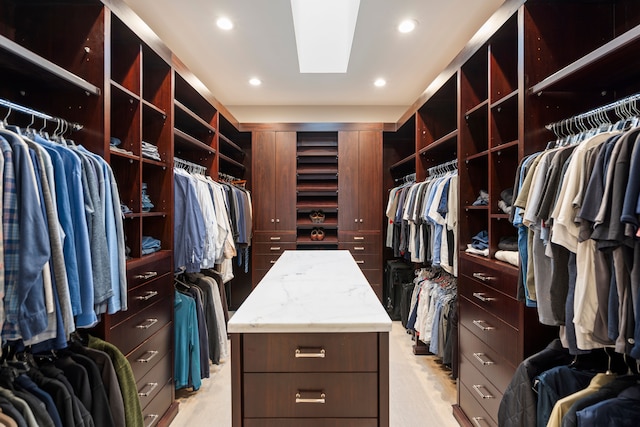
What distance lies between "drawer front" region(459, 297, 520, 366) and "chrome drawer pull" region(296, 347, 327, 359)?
1.05m

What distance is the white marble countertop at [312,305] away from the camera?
103 centimetres

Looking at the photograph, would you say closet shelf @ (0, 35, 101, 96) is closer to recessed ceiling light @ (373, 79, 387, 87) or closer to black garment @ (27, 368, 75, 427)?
black garment @ (27, 368, 75, 427)

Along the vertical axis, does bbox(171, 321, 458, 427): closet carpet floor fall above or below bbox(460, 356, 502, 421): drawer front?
below

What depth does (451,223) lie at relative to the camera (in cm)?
241

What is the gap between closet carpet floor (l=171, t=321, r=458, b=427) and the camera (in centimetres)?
212

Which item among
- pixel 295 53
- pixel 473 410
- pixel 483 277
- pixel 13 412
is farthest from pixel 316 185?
pixel 13 412

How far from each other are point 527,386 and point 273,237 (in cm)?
315

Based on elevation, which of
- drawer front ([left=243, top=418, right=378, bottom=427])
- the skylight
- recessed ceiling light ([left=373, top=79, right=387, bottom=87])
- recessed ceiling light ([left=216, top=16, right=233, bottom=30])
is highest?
the skylight

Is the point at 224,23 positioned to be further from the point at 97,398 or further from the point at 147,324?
the point at 97,398

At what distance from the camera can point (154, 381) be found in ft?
6.41

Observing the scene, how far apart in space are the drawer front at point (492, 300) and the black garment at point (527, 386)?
170mm

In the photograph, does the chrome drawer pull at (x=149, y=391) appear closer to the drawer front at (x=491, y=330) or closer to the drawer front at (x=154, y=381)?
the drawer front at (x=154, y=381)

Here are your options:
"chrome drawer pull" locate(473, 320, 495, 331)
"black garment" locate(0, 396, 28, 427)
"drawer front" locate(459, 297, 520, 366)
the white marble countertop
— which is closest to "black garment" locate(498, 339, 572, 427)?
"drawer front" locate(459, 297, 520, 366)

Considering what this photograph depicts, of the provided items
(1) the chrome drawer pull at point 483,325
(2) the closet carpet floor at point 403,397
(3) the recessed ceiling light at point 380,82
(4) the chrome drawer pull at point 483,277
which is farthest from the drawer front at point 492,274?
(3) the recessed ceiling light at point 380,82
